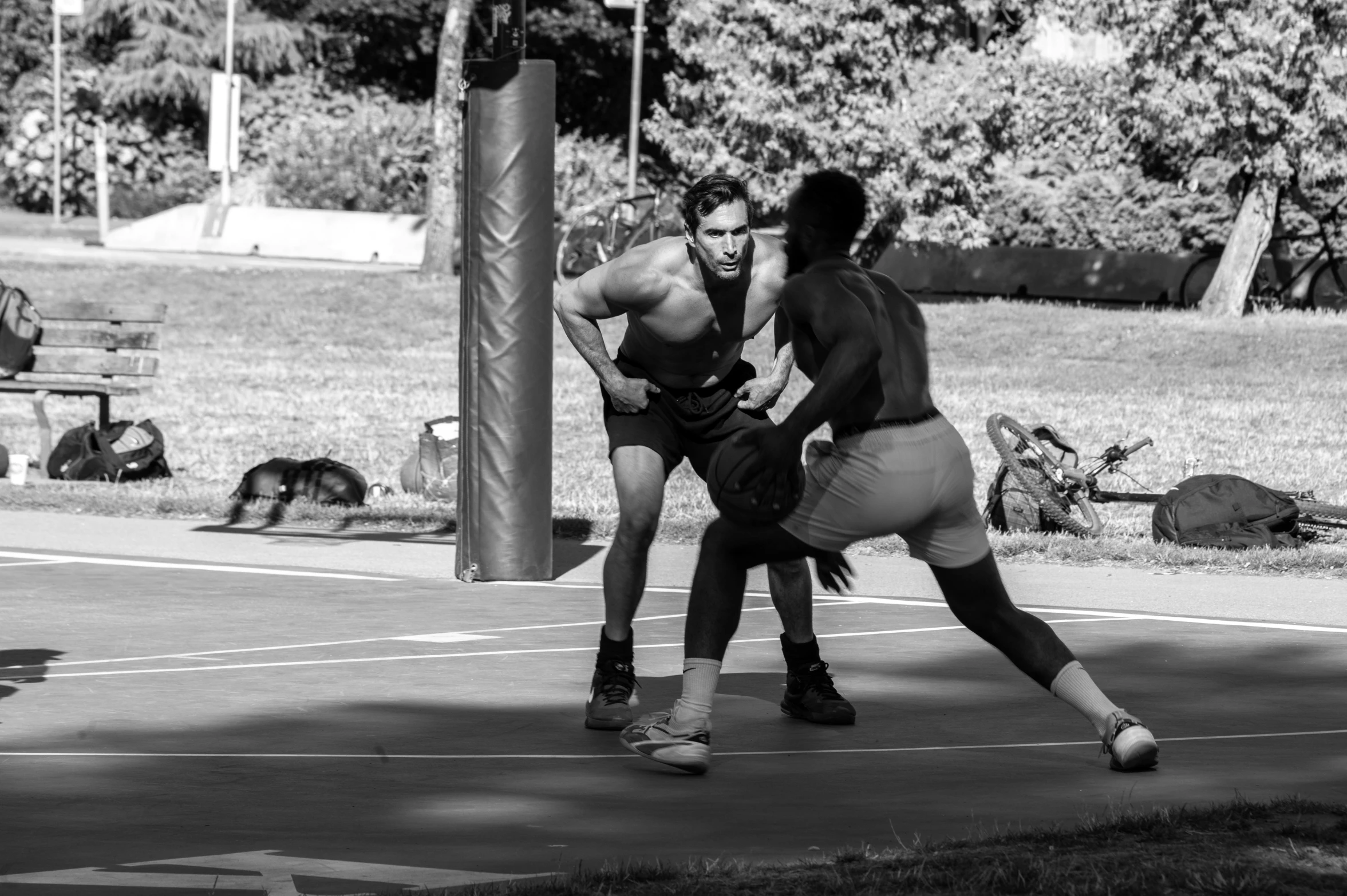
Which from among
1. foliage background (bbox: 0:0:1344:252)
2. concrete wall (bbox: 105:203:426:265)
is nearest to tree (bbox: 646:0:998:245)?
foliage background (bbox: 0:0:1344:252)

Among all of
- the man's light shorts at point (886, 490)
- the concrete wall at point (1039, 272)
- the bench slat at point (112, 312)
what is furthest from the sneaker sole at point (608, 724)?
the concrete wall at point (1039, 272)

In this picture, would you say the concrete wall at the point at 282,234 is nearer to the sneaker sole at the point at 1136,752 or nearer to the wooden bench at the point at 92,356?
the wooden bench at the point at 92,356

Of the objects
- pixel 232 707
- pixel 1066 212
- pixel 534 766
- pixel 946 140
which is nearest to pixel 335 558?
pixel 232 707

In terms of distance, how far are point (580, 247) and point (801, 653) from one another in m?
20.9

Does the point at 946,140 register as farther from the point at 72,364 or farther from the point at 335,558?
the point at 335,558

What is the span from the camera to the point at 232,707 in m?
7.14

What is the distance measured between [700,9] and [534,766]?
74.6 feet

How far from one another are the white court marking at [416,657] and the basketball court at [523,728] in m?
0.02

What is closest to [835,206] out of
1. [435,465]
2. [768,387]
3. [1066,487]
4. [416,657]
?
[768,387]

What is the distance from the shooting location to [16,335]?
15172 millimetres

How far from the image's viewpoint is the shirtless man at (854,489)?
6020mm

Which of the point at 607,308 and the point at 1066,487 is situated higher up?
the point at 607,308

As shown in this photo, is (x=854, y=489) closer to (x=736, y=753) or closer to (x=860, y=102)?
(x=736, y=753)

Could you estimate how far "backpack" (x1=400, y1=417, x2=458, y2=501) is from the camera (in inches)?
540
